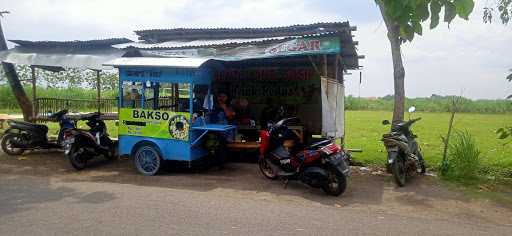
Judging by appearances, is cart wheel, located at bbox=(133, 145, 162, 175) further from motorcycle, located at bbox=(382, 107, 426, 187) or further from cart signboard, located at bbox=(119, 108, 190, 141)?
motorcycle, located at bbox=(382, 107, 426, 187)

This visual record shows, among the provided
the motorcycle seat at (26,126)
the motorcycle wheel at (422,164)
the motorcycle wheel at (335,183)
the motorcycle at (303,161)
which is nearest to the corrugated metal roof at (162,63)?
the motorcycle at (303,161)

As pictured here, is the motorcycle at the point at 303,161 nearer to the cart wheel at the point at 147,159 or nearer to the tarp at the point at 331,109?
the tarp at the point at 331,109

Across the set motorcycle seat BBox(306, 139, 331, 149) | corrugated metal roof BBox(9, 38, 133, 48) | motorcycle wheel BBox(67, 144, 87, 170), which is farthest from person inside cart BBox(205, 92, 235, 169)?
corrugated metal roof BBox(9, 38, 133, 48)

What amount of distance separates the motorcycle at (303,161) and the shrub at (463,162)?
225 cm

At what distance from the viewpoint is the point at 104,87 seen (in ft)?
85.7

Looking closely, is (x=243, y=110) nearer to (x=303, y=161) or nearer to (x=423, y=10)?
(x=303, y=161)

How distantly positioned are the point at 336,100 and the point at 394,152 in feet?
6.30

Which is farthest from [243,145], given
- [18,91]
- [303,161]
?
[18,91]

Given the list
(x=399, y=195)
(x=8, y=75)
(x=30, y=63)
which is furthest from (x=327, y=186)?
(x=8, y=75)

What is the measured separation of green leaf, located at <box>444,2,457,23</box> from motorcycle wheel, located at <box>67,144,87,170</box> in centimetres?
734

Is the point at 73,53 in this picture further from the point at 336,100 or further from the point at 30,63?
the point at 336,100

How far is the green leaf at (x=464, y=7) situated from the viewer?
200 centimetres

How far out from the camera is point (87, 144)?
820 cm

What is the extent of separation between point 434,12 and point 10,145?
980cm
